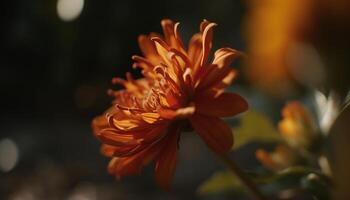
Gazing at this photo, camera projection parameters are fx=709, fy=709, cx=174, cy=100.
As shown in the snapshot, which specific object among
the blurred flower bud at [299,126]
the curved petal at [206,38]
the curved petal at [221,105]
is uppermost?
the curved petal at [206,38]

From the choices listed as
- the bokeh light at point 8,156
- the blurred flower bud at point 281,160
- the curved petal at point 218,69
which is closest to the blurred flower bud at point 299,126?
the blurred flower bud at point 281,160

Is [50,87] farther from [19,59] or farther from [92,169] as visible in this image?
[92,169]

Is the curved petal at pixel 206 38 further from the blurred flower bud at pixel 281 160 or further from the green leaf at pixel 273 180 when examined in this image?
the blurred flower bud at pixel 281 160

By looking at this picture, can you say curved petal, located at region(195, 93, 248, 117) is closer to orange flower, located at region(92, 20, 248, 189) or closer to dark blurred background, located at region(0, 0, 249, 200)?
orange flower, located at region(92, 20, 248, 189)

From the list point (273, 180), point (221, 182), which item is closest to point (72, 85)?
point (221, 182)

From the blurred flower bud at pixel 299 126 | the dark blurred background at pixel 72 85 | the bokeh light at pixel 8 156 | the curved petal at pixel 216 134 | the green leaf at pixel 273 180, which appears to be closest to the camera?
the curved petal at pixel 216 134

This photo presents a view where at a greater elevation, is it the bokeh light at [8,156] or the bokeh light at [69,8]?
the bokeh light at [69,8]
